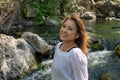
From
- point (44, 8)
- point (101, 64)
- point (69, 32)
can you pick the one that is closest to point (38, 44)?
point (101, 64)

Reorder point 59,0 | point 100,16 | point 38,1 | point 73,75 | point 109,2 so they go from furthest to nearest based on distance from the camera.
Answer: point 109,2, point 100,16, point 59,0, point 38,1, point 73,75

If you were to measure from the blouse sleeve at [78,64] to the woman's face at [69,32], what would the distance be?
0.59 ft

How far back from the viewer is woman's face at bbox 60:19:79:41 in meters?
2.61

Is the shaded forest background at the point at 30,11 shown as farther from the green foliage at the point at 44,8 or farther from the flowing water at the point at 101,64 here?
the flowing water at the point at 101,64

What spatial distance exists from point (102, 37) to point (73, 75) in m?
10.6

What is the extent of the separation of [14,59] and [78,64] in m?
6.60

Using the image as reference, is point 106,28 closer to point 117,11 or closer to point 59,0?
point 59,0

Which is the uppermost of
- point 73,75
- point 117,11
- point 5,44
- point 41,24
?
point 73,75

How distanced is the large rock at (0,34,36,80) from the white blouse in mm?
5968

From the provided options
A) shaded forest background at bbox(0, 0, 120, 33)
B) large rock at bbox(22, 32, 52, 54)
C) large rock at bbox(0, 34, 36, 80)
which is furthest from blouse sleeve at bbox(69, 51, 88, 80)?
shaded forest background at bbox(0, 0, 120, 33)

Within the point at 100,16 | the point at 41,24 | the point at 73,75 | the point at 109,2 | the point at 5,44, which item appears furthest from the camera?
the point at 109,2

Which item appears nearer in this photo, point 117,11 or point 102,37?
point 102,37

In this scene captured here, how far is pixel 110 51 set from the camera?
11.4 m

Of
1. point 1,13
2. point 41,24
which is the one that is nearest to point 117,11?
point 41,24
